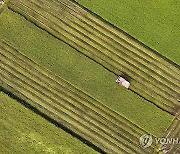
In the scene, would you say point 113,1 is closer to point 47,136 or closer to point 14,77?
point 14,77

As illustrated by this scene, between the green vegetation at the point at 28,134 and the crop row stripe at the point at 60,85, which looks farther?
the crop row stripe at the point at 60,85

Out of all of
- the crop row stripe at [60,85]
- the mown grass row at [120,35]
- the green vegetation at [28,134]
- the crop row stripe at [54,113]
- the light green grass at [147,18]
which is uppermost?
the light green grass at [147,18]

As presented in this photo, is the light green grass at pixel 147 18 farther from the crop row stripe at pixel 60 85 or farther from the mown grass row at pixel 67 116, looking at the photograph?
the mown grass row at pixel 67 116

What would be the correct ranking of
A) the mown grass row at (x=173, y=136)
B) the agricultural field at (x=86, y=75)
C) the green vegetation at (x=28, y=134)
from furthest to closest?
the agricultural field at (x=86, y=75), the mown grass row at (x=173, y=136), the green vegetation at (x=28, y=134)

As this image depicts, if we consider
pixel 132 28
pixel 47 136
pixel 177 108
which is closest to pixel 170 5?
pixel 132 28

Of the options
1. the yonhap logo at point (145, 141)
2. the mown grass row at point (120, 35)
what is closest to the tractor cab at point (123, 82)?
the mown grass row at point (120, 35)

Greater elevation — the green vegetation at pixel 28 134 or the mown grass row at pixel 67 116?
the mown grass row at pixel 67 116

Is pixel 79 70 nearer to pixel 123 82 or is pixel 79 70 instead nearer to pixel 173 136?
pixel 123 82
